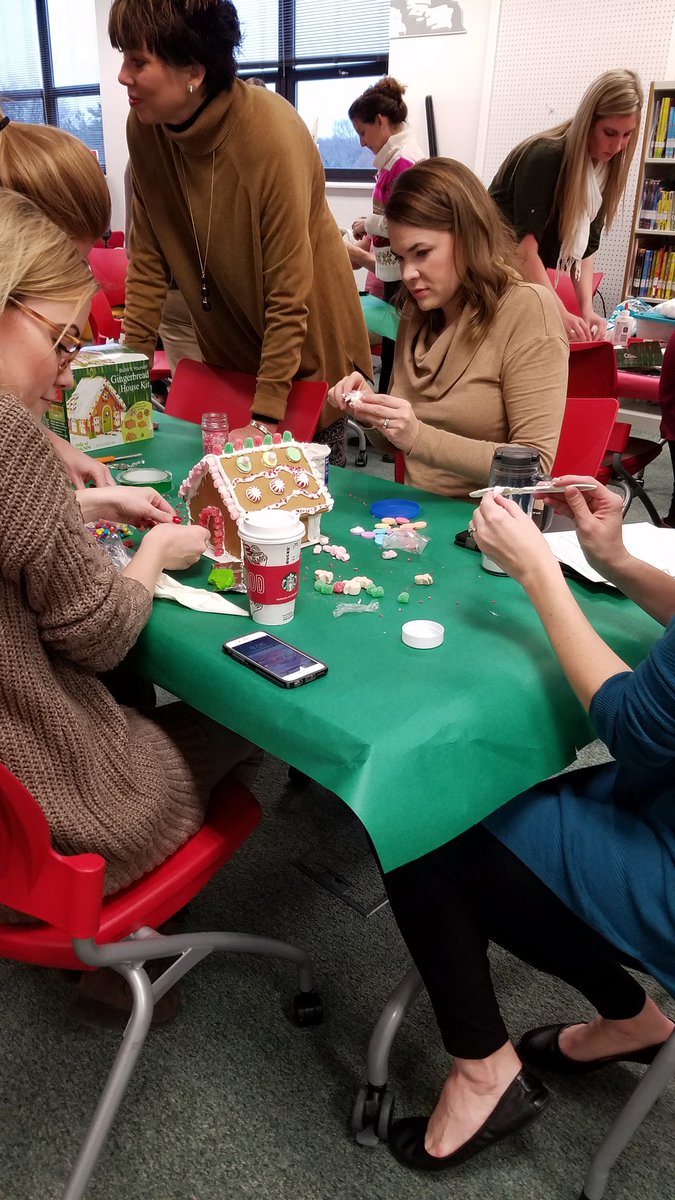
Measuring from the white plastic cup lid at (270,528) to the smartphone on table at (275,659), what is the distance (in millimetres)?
135

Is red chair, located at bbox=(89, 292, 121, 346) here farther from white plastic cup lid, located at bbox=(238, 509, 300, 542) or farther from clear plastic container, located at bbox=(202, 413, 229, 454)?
white plastic cup lid, located at bbox=(238, 509, 300, 542)

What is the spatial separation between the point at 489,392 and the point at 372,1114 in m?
1.33

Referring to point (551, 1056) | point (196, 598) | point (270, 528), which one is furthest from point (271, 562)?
point (551, 1056)

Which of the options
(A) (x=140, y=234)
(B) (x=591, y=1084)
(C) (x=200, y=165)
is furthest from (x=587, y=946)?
(A) (x=140, y=234)

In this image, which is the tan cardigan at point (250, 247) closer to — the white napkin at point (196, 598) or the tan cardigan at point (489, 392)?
the tan cardigan at point (489, 392)

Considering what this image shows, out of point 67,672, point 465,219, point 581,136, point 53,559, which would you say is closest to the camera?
point 53,559

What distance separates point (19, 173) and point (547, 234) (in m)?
2.12

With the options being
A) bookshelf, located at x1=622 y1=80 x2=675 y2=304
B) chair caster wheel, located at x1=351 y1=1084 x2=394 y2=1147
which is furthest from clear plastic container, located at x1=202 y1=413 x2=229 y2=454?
bookshelf, located at x1=622 y1=80 x2=675 y2=304

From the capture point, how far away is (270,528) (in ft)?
3.51

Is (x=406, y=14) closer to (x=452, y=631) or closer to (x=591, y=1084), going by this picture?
(x=452, y=631)

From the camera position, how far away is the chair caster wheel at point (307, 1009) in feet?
4.71

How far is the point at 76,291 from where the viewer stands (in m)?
1.12

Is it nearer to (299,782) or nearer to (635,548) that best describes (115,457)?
(299,782)

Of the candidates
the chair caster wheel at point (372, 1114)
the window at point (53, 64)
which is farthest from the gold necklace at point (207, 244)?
the window at point (53, 64)
